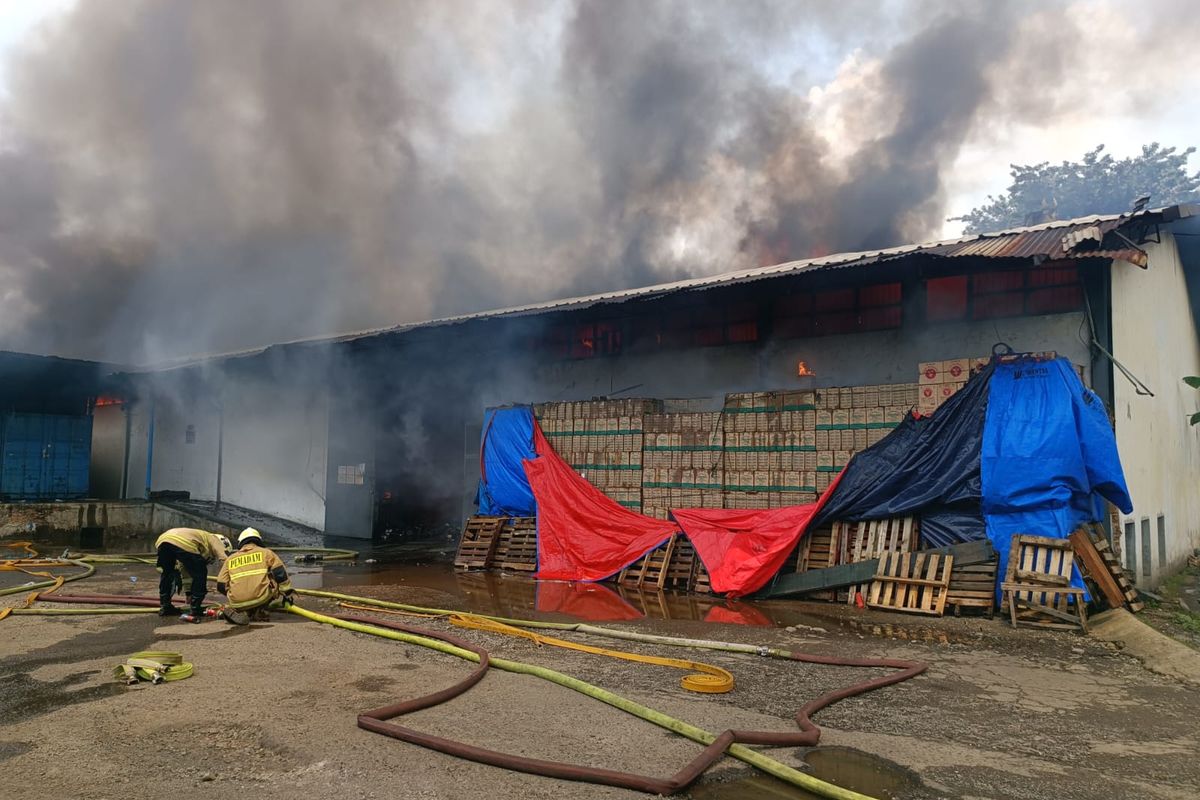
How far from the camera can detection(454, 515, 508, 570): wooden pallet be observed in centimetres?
1303

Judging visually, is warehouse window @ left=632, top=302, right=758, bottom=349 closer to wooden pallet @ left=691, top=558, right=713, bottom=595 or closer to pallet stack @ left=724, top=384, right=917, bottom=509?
pallet stack @ left=724, top=384, right=917, bottom=509

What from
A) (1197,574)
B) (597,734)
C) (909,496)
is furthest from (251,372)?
(1197,574)

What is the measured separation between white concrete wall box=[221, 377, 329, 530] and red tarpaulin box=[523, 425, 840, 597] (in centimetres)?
806

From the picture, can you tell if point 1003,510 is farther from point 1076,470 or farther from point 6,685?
point 6,685

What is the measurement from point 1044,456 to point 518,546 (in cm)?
811

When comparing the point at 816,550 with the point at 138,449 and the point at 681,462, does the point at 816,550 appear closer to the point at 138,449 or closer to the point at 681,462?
the point at 681,462

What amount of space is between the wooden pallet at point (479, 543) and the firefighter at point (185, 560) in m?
5.37

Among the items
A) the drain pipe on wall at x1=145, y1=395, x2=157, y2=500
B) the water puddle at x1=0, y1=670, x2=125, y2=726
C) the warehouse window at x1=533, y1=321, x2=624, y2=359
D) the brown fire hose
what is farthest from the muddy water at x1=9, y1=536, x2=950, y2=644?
the drain pipe on wall at x1=145, y1=395, x2=157, y2=500

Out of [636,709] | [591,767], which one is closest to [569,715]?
[636,709]

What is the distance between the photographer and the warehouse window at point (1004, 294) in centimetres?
1029

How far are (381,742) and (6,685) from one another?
3310 mm

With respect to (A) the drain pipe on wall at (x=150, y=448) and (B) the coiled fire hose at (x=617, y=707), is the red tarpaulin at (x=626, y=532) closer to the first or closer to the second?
(B) the coiled fire hose at (x=617, y=707)

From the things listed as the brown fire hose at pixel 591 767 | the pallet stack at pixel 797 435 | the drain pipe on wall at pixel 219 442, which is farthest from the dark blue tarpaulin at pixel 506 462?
the drain pipe on wall at pixel 219 442

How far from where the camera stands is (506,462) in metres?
13.7
